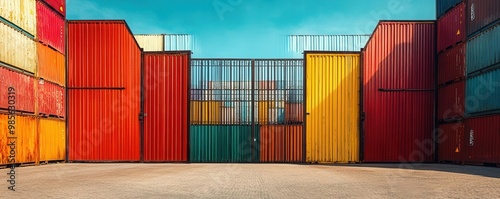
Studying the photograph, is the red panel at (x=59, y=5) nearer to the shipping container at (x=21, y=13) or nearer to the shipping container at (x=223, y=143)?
the shipping container at (x=21, y=13)

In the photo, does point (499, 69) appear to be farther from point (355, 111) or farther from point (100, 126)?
point (100, 126)

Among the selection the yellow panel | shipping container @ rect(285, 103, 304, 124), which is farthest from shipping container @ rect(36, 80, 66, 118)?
the yellow panel

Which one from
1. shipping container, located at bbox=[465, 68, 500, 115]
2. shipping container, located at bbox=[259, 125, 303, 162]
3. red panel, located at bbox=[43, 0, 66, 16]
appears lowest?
shipping container, located at bbox=[259, 125, 303, 162]

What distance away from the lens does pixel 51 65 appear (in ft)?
80.8

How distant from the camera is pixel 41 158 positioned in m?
23.0

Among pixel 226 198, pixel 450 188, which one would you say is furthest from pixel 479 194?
pixel 226 198

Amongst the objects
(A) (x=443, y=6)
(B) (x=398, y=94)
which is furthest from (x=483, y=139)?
(A) (x=443, y=6)

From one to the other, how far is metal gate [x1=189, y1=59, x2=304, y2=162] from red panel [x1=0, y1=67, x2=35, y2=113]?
31.2 ft

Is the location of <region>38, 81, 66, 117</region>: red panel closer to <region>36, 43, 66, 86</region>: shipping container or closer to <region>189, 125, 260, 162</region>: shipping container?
<region>36, 43, 66, 86</region>: shipping container

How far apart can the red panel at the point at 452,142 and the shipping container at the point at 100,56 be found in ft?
67.1

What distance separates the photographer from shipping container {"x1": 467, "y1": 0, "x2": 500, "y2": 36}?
21078 millimetres

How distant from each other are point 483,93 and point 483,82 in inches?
24.0

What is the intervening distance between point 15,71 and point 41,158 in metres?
5.46

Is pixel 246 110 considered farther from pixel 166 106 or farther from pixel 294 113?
pixel 166 106
